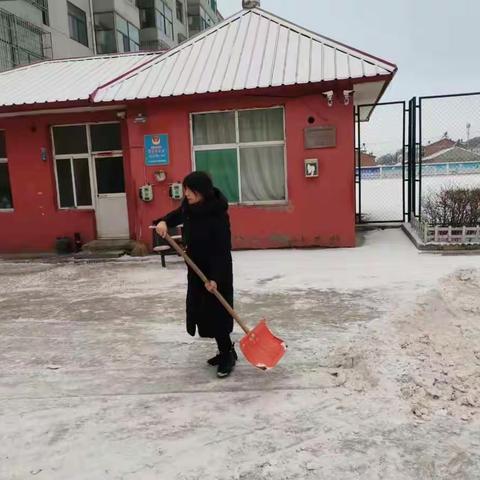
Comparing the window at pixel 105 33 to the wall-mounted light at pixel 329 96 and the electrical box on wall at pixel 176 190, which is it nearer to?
the electrical box on wall at pixel 176 190

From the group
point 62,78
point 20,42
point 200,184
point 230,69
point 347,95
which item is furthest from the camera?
point 20,42

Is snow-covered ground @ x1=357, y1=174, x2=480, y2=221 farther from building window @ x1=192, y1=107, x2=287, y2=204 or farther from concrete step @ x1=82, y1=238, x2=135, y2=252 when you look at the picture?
concrete step @ x1=82, y1=238, x2=135, y2=252

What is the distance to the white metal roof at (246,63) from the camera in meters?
8.87

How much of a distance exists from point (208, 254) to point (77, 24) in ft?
94.9

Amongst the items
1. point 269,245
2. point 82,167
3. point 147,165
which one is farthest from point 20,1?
point 269,245

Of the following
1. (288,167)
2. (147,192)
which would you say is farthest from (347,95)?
(147,192)

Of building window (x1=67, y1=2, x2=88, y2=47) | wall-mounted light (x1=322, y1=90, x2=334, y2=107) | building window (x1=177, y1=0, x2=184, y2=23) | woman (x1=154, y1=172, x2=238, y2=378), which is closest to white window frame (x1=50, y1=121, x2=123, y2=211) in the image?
wall-mounted light (x1=322, y1=90, x2=334, y2=107)

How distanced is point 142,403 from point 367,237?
788 centimetres

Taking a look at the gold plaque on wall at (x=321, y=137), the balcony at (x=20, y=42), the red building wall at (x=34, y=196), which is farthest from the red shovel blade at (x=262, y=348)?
the balcony at (x=20, y=42)

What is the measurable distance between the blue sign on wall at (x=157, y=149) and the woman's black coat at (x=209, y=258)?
5782 mm

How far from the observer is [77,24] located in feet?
93.9

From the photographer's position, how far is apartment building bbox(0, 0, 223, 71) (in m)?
22.5

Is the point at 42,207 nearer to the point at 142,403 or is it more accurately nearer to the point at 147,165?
the point at 147,165

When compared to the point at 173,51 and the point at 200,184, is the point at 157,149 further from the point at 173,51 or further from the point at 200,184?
the point at 200,184
